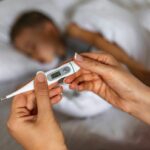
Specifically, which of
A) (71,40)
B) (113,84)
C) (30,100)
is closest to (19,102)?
(30,100)

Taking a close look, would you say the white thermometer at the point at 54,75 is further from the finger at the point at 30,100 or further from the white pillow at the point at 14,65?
the white pillow at the point at 14,65

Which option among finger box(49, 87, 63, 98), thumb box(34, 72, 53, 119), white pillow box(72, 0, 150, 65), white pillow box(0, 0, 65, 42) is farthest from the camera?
white pillow box(0, 0, 65, 42)

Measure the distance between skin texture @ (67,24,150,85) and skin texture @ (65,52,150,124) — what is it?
0.67 feet

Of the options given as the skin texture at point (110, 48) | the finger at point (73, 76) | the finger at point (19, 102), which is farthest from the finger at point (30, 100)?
the skin texture at point (110, 48)

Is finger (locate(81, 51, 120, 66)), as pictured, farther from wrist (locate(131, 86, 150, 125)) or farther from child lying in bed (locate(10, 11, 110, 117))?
child lying in bed (locate(10, 11, 110, 117))

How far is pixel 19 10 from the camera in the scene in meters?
1.40

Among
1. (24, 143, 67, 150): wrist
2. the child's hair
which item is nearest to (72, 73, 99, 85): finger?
(24, 143, 67, 150): wrist

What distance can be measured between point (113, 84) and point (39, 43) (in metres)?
0.60

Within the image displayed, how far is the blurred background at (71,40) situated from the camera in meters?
0.99

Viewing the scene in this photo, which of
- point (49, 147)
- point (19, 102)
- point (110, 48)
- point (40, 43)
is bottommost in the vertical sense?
point (49, 147)

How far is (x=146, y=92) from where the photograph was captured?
796mm

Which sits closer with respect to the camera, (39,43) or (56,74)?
(56,74)

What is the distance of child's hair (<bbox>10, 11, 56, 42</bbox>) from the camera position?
134cm

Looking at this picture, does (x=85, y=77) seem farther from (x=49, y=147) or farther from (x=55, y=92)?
(x=49, y=147)
